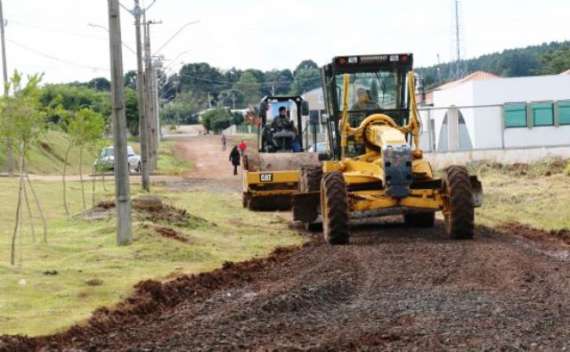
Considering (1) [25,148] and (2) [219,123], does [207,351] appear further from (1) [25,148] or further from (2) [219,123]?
(2) [219,123]

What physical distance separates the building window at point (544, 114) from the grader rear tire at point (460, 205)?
31.7m

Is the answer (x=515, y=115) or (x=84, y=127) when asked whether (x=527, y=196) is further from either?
(x=515, y=115)

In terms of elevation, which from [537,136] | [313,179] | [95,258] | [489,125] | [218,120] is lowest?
[95,258]

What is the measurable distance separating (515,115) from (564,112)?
2.42 m

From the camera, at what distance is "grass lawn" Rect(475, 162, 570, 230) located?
78.9 ft

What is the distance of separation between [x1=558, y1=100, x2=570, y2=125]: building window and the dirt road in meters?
32.7

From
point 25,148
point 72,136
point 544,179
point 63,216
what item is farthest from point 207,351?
point 544,179

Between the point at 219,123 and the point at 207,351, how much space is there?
406ft

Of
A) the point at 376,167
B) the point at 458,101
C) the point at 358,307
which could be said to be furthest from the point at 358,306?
the point at 458,101

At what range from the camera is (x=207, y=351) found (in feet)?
32.2

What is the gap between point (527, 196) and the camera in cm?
2947

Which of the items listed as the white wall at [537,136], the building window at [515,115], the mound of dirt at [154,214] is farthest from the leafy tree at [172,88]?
the mound of dirt at [154,214]

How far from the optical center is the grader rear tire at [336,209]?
61.3 feet

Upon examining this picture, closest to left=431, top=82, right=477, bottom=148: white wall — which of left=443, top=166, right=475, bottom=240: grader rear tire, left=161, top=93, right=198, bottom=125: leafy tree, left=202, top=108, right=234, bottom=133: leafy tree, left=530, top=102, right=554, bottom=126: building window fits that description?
left=530, top=102, right=554, bottom=126: building window
